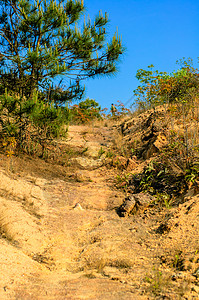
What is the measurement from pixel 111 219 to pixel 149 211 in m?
0.64

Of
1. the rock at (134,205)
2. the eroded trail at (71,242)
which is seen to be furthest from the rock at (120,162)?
the rock at (134,205)

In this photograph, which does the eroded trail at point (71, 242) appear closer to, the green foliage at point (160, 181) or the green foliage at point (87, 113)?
the green foliage at point (160, 181)

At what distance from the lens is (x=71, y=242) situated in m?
4.08

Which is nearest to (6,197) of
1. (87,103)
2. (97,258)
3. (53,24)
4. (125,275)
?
(97,258)

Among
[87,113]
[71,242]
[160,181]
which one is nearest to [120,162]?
[160,181]

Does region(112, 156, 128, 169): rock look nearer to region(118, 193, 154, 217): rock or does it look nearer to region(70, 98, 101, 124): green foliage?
region(118, 193, 154, 217): rock

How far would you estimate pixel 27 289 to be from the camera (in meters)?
2.70

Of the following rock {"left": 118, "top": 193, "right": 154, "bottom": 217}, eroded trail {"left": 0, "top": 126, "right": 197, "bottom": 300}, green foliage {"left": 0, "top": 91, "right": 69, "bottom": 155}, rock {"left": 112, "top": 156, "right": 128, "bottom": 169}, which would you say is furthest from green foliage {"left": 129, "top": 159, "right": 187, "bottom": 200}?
green foliage {"left": 0, "top": 91, "right": 69, "bottom": 155}

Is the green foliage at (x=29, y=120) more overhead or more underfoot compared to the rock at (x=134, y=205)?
more overhead

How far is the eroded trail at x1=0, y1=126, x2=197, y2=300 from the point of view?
2.71m

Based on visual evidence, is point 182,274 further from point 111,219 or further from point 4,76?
point 4,76

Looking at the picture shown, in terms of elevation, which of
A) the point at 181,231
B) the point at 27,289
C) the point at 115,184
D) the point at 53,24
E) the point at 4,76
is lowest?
the point at 27,289

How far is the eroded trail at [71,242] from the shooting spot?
2711 mm

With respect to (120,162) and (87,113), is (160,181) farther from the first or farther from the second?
(87,113)
